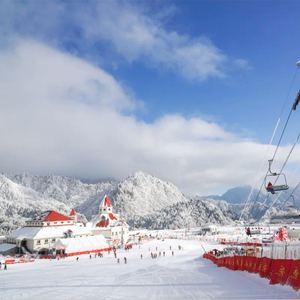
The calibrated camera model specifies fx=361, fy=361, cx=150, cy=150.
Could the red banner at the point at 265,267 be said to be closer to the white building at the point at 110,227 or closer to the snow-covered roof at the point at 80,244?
the snow-covered roof at the point at 80,244

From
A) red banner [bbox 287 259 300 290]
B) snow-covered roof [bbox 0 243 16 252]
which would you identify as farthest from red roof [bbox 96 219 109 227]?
red banner [bbox 287 259 300 290]

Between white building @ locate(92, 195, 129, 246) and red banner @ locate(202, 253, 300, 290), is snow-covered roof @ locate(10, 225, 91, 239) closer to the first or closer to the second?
white building @ locate(92, 195, 129, 246)

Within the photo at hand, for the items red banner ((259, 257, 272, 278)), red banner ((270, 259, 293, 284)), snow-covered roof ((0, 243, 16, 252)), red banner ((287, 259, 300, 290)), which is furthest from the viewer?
snow-covered roof ((0, 243, 16, 252))

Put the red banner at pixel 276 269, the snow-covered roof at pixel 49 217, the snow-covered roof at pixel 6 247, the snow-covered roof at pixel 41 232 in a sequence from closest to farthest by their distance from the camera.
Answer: the red banner at pixel 276 269
the snow-covered roof at pixel 6 247
the snow-covered roof at pixel 41 232
the snow-covered roof at pixel 49 217

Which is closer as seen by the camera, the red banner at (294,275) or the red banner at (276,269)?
the red banner at (294,275)

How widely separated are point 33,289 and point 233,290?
1329 cm

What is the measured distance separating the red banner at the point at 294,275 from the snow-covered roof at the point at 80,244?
57111 millimetres

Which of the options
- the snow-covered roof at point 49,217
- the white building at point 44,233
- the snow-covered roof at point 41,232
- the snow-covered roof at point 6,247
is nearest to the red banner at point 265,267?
the white building at point 44,233

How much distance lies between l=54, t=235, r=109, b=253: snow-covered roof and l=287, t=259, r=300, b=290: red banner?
5711 cm

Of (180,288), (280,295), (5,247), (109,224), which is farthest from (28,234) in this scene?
(280,295)

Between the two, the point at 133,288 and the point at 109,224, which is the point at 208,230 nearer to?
the point at 109,224

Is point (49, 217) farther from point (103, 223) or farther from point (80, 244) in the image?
point (103, 223)

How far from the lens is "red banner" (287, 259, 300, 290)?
51.7 feet

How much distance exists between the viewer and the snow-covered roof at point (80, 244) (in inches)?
2702
